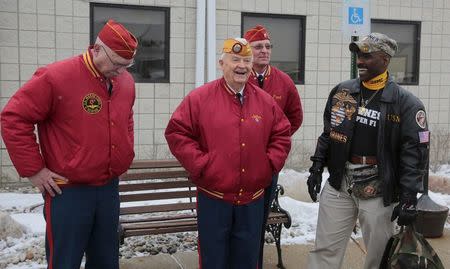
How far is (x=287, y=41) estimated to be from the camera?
9.01 metres

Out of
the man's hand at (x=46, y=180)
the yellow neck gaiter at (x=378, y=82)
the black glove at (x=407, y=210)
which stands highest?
the yellow neck gaiter at (x=378, y=82)

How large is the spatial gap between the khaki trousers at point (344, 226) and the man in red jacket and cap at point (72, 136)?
5.02ft

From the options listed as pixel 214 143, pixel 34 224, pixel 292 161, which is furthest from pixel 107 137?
pixel 292 161

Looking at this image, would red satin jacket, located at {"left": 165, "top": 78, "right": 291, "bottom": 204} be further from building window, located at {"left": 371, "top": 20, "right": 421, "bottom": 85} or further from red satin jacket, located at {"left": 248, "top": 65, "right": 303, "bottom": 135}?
building window, located at {"left": 371, "top": 20, "right": 421, "bottom": 85}

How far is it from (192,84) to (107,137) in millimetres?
5305

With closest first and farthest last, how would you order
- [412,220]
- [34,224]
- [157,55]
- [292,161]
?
[412,220] < [34,224] < [157,55] < [292,161]

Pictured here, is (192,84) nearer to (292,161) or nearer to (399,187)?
(292,161)

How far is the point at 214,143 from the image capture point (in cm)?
323

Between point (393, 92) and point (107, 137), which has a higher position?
point (393, 92)

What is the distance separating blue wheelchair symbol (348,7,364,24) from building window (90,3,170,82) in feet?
11.3

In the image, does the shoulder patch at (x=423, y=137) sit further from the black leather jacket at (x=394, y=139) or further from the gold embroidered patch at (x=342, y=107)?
the gold embroidered patch at (x=342, y=107)

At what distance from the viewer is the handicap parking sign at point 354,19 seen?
5.53 m

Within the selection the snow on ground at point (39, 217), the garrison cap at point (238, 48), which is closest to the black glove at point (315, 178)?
the garrison cap at point (238, 48)

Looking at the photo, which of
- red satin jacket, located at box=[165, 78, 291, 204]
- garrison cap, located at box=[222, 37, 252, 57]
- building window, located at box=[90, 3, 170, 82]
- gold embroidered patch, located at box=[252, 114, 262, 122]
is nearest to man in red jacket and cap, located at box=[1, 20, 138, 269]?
red satin jacket, located at box=[165, 78, 291, 204]
